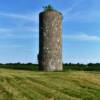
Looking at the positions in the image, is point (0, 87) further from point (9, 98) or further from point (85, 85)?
point (85, 85)

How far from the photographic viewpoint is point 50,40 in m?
21.3

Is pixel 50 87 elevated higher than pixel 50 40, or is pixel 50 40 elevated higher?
pixel 50 40

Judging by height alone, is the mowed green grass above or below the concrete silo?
below

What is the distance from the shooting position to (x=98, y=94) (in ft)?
42.2

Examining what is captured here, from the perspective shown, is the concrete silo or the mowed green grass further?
the concrete silo

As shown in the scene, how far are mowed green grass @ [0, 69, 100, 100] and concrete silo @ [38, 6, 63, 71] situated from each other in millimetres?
3483

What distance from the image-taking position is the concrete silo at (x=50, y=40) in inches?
841

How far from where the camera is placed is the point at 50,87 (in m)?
14.2

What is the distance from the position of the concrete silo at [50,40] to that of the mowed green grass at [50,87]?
3483 millimetres

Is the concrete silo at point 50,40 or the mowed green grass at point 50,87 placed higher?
the concrete silo at point 50,40

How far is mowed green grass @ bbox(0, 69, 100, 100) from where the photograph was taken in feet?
39.4

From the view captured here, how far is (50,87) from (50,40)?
7401 millimetres

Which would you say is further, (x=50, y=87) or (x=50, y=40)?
(x=50, y=40)

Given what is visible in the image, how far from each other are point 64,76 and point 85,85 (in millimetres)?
2321
